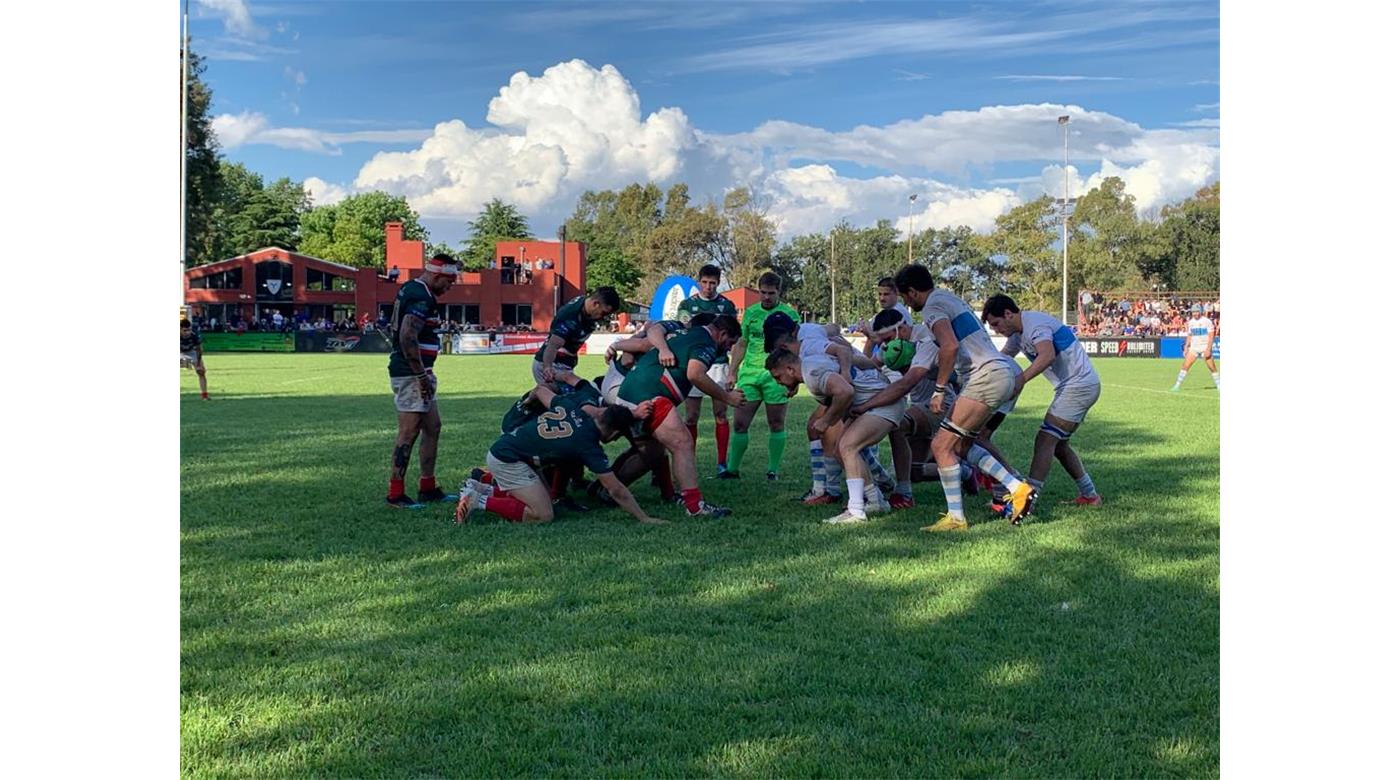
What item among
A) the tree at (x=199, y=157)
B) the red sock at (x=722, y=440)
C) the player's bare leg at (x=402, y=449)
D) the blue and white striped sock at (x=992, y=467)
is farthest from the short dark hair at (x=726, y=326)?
the tree at (x=199, y=157)

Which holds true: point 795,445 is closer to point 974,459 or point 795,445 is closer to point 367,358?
point 974,459

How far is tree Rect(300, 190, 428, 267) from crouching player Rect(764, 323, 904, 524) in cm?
8607

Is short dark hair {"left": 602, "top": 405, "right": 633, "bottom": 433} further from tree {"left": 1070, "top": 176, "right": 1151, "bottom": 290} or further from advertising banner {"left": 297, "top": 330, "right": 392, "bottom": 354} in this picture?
tree {"left": 1070, "top": 176, "right": 1151, "bottom": 290}

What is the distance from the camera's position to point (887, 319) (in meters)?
9.43

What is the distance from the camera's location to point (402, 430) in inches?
355

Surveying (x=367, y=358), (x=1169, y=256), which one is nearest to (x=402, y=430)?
(x=367, y=358)

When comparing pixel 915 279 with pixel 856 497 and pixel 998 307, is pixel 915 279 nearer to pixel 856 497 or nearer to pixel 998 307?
pixel 998 307

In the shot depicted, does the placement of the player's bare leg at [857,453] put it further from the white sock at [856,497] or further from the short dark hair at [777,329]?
the short dark hair at [777,329]

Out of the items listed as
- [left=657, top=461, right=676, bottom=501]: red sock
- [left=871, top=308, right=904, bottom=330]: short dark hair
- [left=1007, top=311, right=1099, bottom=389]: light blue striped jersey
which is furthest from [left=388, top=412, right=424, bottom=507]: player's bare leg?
[left=1007, top=311, right=1099, bottom=389]: light blue striped jersey

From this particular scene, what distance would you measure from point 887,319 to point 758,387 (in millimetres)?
1757

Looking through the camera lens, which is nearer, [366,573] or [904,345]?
[366,573]

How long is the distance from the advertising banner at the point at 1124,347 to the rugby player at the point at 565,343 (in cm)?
4022

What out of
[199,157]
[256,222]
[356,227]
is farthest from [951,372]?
[256,222]
